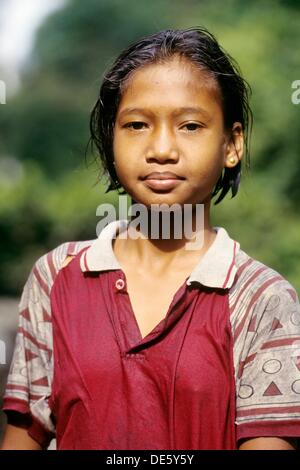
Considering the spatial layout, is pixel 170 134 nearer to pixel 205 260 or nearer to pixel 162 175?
pixel 162 175

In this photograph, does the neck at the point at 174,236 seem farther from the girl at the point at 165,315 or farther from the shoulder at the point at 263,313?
the shoulder at the point at 263,313

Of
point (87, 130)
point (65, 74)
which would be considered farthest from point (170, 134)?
point (65, 74)

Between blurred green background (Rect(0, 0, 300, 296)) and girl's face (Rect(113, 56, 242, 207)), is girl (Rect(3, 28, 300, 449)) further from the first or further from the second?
blurred green background (Rect(0, 0, 300, 296))

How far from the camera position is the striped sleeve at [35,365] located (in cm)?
184

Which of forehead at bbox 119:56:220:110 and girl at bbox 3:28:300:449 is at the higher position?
forehead at bbox 119:56:220:110

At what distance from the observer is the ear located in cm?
184

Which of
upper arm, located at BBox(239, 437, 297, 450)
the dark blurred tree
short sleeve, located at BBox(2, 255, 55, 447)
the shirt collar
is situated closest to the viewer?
upper arm, located at BBox(239, 437, 297, 450)

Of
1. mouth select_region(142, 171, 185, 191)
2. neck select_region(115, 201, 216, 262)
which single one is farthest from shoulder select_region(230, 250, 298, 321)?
mouth select_region(142, 171, 185, 191)

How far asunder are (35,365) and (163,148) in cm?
58

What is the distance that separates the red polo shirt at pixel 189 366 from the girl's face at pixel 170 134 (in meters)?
0.18

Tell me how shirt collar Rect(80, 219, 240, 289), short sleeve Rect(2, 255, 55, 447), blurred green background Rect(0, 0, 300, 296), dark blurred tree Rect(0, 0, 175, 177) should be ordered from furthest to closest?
dark blurred tree Rect(0, 0, 175, 177), blurred green background Rect(0, 0, 300, 296), short sleeve Rect(2, 255, 55, 447), shirt collar Rect(80, 219, 240, 289)

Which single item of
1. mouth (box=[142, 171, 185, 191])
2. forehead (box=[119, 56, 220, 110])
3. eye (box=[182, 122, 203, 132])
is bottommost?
mouth (box=[142, 171, 185, 191])

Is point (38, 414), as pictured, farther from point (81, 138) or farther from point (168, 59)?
point (81, 138)

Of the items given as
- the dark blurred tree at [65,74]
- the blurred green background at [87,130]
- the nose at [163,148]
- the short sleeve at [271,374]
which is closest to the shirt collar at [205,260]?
the short sleeve at [271,374]
